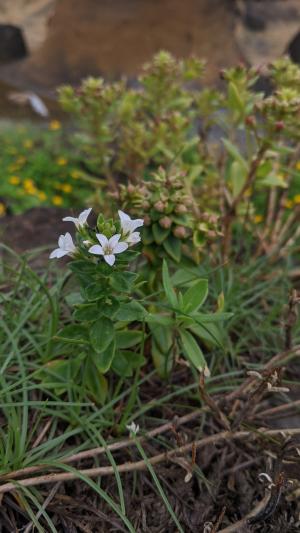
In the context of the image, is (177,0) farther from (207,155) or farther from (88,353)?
(88,353)

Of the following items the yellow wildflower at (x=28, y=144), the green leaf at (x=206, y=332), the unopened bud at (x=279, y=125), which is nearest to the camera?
the green leaf at (x=206, y=332)

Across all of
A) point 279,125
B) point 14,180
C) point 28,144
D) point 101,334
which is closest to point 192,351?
point 101,334

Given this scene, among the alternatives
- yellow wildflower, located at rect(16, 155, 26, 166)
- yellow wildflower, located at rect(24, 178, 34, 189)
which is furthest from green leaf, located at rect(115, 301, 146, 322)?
yellow wildflower, located at rect(16, 155, 26, 166)

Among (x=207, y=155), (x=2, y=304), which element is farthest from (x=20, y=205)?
(x=2, y=304)

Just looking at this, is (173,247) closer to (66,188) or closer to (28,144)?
(66,188)

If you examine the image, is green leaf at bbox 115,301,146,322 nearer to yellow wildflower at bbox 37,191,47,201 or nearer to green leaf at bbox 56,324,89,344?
green leaf at bbox 56,324,89,344

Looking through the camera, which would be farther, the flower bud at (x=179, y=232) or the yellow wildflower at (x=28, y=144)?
the yellow wildflower at (x=28, y=144)

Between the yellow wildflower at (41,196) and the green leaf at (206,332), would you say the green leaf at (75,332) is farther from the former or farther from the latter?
the yellow wildflower at (41,196)

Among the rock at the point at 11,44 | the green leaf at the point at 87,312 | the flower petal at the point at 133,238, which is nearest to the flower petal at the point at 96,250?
the flower petal at the point at 133,238
